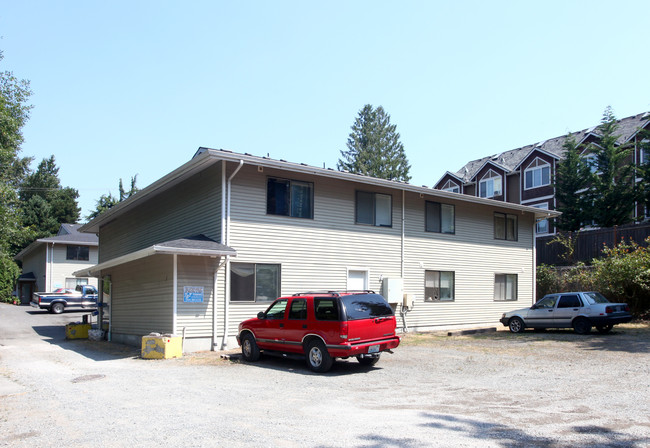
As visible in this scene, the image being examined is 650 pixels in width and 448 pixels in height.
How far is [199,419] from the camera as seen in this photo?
7109 mm

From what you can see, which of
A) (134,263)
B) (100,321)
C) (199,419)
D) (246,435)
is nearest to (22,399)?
(199,419)

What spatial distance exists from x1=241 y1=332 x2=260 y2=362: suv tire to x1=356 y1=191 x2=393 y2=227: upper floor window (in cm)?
665

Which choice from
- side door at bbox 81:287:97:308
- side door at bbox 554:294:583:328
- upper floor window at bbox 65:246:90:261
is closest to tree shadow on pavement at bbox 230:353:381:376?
side door at bbox 554:294:583:328

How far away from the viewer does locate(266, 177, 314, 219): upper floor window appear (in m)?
16.2

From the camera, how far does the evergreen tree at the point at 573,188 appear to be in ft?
107

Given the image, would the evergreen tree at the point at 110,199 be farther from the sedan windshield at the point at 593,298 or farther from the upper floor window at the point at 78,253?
the sedan windshield at the point at 593,298

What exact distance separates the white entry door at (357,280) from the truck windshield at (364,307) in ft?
20.6

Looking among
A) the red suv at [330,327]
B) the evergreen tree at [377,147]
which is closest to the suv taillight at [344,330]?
the red suv at [330,327]

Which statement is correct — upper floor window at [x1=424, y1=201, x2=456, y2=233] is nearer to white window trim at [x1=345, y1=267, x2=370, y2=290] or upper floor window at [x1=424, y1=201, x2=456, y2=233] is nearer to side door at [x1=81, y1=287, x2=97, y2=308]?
white window trim at [x1=345, y1=267, x2=370, y2=290]

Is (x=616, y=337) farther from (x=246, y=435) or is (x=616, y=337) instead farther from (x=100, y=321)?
(x=100, y=321)

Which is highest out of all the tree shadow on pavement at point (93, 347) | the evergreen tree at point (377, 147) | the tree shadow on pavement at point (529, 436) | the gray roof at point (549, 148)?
the evergreen tree at point (377, 147)

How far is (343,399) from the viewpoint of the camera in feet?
27.8

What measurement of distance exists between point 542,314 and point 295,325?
10.6 m

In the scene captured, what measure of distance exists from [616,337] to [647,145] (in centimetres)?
1630
